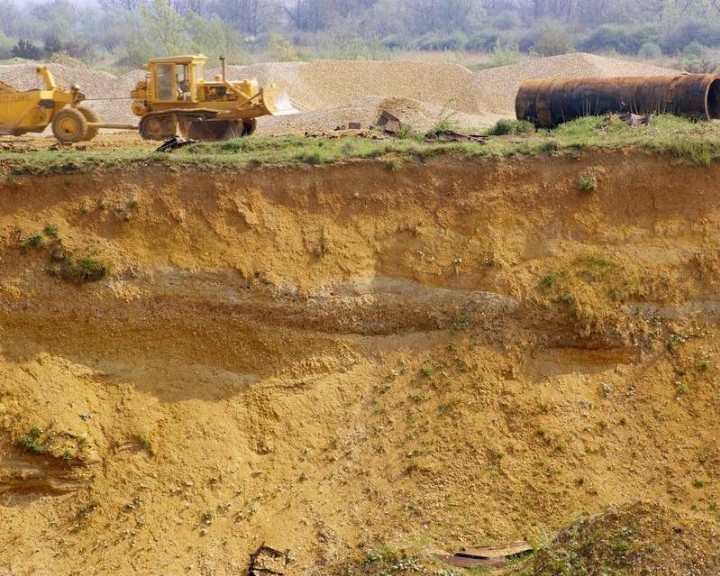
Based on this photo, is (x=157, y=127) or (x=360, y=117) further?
(x=360, y=117)

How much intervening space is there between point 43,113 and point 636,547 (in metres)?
18.2

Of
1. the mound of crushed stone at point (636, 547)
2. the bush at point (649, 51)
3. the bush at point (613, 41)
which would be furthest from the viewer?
the bush at point (613, 41)

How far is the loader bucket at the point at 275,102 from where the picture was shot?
2402 centimetres

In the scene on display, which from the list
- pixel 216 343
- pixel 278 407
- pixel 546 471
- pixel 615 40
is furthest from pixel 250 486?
pixel 615 40

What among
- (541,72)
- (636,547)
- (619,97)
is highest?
(619,97)

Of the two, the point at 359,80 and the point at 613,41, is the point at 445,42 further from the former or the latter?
the point at 359,80

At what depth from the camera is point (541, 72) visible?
124 feet

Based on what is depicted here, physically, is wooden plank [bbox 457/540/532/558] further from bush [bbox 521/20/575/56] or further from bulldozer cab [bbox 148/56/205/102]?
bush [bbox 521/20/575/56]

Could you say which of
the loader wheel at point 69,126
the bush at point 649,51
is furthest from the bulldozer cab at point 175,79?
the bush at point 649,51

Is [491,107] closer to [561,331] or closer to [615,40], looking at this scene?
[561,331]

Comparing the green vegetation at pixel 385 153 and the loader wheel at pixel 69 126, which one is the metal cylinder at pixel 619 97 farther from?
the loader wheel at pixel 69 126

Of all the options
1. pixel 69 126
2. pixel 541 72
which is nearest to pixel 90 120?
pixel 69 126

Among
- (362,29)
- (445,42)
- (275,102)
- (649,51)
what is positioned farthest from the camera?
(362,29)

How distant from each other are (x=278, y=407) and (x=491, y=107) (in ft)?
75.5
